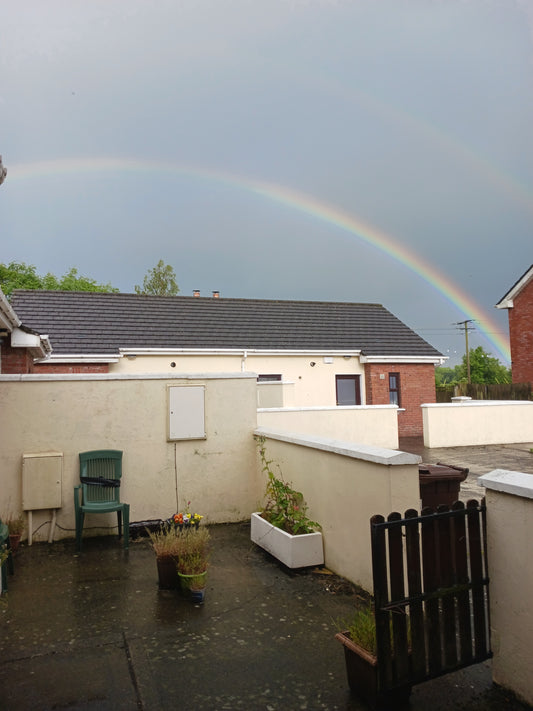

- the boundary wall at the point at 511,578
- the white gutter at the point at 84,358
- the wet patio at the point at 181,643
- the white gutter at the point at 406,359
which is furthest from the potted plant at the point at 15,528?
the white gutter at the point at 406,359

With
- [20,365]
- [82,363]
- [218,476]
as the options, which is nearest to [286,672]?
[218,476]

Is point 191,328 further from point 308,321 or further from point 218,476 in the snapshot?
point 218,476

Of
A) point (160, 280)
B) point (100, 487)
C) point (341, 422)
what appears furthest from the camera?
point (160, 280)

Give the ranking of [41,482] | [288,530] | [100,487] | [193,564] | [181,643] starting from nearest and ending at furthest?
[181,643], [193,564], [288,530], [41,482], [100,487]

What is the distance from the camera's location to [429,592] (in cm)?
323

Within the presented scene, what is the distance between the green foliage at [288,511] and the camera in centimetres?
593

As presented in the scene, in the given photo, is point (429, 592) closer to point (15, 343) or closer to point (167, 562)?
point (167, 562)

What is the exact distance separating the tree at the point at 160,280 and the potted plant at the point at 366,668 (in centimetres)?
5189

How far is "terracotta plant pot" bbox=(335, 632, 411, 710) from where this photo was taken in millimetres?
3121

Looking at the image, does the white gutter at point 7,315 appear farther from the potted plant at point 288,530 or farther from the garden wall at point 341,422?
the garden wall at point 341,422

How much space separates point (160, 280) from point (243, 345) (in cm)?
3667

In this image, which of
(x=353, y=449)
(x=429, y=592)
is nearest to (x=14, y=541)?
(x=353, y=449)

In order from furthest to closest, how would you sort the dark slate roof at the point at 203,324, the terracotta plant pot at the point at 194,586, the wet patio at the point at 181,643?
the dark slate roof at the point at 203,324
the terracotta plant pot at the point at 194,586
the wet patio at the point at 181,643

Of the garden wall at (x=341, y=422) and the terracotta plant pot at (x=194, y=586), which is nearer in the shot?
the terracotta plant pot at (x=194, y=586)
